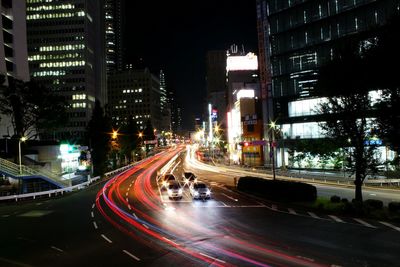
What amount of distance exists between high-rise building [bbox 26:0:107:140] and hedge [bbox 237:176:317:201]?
5468 inches

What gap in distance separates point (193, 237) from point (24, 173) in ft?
106

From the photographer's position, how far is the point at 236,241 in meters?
19.5

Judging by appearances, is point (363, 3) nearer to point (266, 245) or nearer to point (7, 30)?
point (266, 245)

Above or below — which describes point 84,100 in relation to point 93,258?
above

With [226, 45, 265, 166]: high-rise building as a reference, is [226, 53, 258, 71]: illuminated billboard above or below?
above

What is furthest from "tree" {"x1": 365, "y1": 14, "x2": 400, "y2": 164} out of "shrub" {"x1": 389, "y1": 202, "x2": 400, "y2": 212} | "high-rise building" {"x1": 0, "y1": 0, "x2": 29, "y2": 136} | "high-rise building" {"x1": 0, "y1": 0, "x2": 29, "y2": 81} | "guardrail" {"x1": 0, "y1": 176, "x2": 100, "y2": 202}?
"high-rise building" {"x1": 0, "y1": 0, "x2": 29, "y2": 81}

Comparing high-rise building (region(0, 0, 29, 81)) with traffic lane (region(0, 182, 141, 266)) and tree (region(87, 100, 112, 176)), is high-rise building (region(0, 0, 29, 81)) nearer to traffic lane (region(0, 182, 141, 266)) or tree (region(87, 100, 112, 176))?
tree (region(87, 100, 112, 176))

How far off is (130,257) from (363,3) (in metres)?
59.1

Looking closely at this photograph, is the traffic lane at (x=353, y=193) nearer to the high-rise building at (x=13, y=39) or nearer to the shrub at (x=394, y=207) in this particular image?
the shrub at (x=394, y=207)

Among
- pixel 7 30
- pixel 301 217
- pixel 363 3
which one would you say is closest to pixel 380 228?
pixel 301 217

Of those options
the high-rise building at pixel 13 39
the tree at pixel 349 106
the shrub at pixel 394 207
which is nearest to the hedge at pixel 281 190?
the tree at pixel 349 106

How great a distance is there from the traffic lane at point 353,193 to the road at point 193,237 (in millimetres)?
8766

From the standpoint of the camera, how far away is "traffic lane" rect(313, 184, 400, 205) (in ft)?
113

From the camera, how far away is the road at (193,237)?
16391 millimetres
